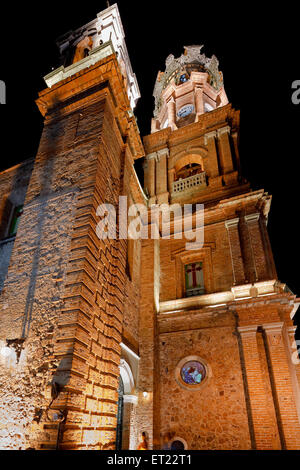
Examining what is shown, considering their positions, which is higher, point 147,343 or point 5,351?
point 147,343

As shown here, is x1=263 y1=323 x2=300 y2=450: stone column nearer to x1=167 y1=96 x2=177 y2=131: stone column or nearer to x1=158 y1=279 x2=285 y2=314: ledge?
x1=158 y1=279 x2=285 y2=314: ledge

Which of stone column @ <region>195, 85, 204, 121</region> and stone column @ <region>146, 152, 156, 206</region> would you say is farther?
stone column @ <region>195, 85, 204, 121</region>

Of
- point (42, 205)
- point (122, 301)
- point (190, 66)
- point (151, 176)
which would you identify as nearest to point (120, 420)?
point (122, 301)

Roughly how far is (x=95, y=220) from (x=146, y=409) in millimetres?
6175

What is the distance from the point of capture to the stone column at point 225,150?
14.2 metres

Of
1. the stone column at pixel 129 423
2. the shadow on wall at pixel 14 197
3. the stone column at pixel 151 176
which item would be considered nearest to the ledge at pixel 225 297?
the stone column at pixel 129 423

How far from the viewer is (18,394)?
19.3 ft

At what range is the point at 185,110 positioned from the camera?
793 inches

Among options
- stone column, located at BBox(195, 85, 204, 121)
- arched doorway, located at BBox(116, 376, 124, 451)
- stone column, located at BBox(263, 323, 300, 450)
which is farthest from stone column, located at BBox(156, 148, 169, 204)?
arched doorway, located at BBox(116, 376, 124, 451)

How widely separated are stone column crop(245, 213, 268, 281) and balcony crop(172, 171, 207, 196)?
334 centimetres

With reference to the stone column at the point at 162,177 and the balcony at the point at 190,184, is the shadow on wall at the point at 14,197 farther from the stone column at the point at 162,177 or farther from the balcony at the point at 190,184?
the balcony at the point at 190,184

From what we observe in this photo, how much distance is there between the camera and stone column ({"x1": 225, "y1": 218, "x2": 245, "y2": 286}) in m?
10.8

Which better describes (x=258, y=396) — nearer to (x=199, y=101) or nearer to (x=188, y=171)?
(x=188, y=171)

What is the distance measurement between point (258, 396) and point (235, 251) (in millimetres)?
4775
